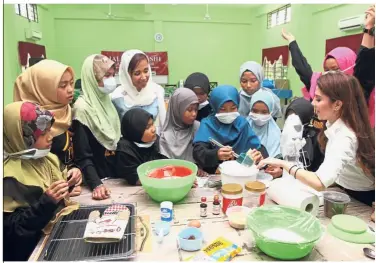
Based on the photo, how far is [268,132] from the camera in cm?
217

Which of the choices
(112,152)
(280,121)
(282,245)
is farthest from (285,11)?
(282,245)

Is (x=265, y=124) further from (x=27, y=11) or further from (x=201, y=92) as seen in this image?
(x=27, y=11)

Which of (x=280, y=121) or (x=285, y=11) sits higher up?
(x=285, y=11)

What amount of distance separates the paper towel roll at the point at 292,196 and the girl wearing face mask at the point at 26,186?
952 millimetres

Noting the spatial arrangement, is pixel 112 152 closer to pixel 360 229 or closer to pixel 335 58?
pixel 360 229

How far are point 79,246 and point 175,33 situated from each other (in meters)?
5.75

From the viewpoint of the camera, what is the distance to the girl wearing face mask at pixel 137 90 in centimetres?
213

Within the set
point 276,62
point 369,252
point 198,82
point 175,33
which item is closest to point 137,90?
point 198,82

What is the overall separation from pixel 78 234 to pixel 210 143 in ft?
3.28

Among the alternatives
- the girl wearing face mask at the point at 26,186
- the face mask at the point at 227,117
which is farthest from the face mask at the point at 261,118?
the girl wearing face mask at the point at 26,186

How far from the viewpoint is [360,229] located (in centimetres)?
118

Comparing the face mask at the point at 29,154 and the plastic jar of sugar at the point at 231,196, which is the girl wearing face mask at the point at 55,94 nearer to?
the face mask at the point at 29,154

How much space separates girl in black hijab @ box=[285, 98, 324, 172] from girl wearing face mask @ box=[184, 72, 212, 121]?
2.37 feet

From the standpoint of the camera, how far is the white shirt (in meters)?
1.28
